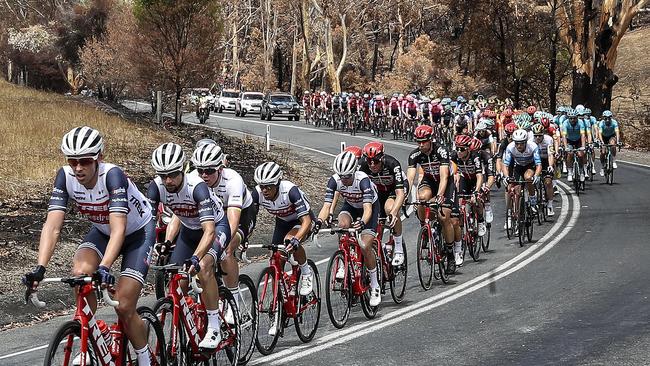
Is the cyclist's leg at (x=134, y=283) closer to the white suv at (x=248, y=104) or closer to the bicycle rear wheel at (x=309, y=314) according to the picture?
the bicycle rear wheel at (x=309, y=314)

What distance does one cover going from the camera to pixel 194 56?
37.3 meters

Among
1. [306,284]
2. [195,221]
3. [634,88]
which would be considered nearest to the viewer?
[195,221]

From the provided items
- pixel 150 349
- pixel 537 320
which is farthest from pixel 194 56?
pixel 150 349

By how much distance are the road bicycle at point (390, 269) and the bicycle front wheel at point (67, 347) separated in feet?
19.0

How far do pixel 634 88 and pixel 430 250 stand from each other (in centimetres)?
4594

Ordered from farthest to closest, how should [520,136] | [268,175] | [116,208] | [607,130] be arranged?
[607,130] → [520,136] → [268,175] → [116,208]

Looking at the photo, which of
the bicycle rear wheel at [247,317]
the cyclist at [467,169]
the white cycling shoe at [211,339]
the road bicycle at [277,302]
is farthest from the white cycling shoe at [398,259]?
the white cycling shoe at [211,339]

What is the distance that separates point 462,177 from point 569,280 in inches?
120

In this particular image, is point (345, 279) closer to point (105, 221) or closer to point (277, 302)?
point (277, 302)

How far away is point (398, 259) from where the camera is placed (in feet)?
41.7

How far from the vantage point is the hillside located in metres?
43.6

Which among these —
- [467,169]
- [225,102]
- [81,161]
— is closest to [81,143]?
[81,161]

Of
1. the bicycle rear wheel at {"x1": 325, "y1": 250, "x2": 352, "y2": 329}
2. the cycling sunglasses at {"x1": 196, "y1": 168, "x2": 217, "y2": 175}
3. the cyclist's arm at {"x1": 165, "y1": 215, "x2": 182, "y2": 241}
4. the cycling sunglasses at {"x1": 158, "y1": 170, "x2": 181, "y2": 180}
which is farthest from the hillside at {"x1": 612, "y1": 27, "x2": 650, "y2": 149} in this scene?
the cycling sunglasses at {"x1": 158, "y1": 170, "x2": 181, "y2": 180}

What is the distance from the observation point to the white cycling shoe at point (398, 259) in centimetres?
1267
